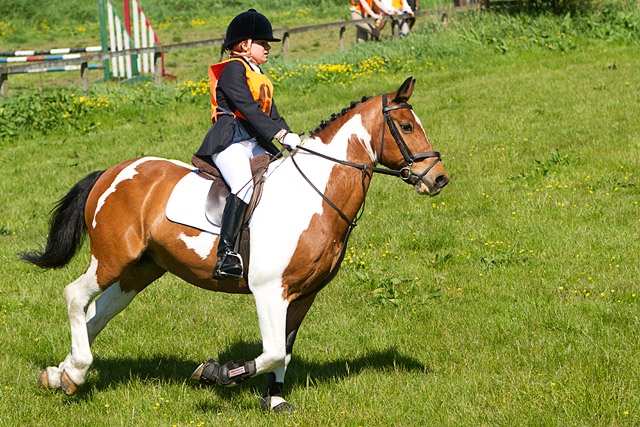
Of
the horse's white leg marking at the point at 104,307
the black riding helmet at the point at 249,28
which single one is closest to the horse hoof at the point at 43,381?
the horse's white leg marking at the point at 104,307

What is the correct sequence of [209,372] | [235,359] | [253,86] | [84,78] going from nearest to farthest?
1. [209,372]
2. [253,86]
3. [235,359]
4. [84,78]

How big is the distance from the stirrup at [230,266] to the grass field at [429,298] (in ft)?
3.53

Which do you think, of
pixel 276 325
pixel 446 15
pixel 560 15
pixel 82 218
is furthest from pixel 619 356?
pixel 446 15

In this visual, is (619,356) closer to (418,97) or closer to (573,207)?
A: (573,207)

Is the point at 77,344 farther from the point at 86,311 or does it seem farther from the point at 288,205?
the point at 288,205

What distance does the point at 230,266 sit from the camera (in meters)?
5.93

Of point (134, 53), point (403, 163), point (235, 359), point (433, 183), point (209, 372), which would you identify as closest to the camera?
point (433, 183)

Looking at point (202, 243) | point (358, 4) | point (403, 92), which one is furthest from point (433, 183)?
point (358, 4)

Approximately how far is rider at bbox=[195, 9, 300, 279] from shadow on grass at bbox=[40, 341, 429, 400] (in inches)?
49.5

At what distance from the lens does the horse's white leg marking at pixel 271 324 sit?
586cm

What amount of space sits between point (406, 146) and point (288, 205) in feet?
3.08

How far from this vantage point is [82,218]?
22.6ft

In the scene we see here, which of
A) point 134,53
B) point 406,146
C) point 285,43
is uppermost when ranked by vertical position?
point 406,146

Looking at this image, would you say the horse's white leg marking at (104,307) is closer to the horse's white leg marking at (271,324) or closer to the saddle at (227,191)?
the saddle at (227,191)
